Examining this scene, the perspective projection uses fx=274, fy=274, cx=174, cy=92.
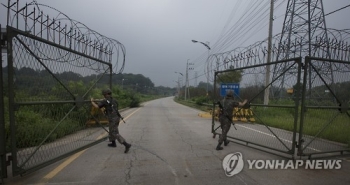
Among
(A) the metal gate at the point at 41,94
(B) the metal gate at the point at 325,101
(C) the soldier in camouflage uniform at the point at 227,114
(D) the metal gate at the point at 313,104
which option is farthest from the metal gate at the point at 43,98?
(B) the metal gate at the point at 325,101

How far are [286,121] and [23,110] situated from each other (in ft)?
26.5

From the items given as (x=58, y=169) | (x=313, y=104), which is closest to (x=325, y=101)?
(x=313, y=104)

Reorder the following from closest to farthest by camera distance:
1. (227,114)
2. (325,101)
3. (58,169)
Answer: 1. (58,169)
2. (325,101)
3. (227,114)

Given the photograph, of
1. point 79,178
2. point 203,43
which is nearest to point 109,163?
point 79,178

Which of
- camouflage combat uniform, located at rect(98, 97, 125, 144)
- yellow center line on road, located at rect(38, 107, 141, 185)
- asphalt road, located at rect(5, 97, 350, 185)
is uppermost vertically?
camouflage combat uniform, located at rect(98, 97, 125, 144)


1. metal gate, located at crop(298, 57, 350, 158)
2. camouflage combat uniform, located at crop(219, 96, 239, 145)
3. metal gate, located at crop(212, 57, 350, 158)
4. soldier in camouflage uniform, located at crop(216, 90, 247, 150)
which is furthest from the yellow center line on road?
metal gate, located at crop(298, 57, 350, 158)

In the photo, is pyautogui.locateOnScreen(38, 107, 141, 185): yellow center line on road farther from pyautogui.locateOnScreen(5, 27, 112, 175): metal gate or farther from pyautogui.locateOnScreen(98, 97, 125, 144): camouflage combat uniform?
pyautogui.locateOnScreen(98, 97, 125, 144): camouflage combat uniform

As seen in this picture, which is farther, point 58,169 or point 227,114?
point 227,114

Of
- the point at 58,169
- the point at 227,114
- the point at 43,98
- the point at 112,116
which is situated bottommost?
the point at 58,169

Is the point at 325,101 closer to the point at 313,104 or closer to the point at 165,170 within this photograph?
the point at 313,104

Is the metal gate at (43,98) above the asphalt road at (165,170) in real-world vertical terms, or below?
above

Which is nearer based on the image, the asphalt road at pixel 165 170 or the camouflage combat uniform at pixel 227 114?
the asphalt road at pixel 165 170

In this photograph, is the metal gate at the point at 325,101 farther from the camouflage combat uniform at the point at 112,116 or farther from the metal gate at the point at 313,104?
the camouflage combat uniform at the point at 112,116

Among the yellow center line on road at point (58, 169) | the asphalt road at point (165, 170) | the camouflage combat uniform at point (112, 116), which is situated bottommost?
the yellow center line on road at point (58, 169)
